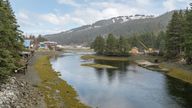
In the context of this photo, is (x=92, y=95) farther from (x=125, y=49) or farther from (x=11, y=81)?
(x=125, y=49)

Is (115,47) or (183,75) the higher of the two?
(115,47)

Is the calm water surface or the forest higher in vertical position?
the forest

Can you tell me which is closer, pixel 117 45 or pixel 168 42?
pixel 168 42

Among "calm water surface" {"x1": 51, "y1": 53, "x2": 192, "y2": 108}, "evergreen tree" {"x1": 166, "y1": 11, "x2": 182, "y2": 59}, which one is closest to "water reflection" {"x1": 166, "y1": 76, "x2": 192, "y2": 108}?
"calm water surface" {"x1": 51, "y1": 53, "x2": 192, "y2": 108}

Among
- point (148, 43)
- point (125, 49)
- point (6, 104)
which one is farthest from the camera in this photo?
point (148, 43)

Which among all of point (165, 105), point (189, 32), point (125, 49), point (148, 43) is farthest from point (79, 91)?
point (148, 43)

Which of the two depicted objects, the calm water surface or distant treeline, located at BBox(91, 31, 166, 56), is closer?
the calm water surface

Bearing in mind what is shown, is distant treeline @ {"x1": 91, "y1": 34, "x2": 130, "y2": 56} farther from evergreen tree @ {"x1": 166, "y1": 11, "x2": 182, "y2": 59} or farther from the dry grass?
the dry grass

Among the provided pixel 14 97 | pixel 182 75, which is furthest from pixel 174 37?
pixel 14 97

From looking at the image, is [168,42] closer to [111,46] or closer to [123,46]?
[123,46]

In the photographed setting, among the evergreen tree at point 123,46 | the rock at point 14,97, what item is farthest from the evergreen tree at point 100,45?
the rock at point 14,97

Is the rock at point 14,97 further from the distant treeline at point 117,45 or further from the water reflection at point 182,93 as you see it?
the distant treeline at point 117,45

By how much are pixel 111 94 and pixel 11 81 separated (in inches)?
567

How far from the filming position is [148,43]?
194m
